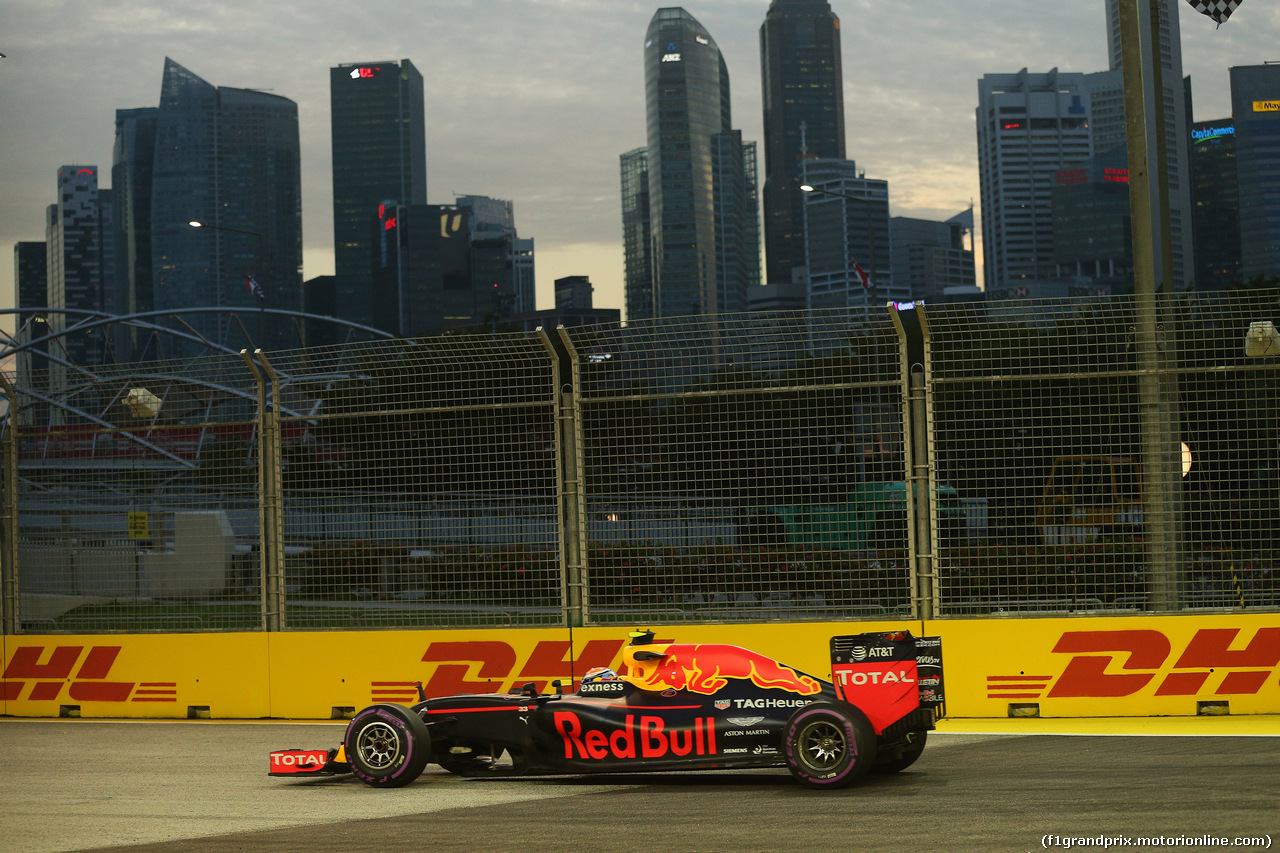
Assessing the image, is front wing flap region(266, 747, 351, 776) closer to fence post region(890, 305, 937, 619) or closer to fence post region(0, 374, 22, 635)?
fence post region(890, 305, 937, 619)

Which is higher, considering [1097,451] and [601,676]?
[1097,451]

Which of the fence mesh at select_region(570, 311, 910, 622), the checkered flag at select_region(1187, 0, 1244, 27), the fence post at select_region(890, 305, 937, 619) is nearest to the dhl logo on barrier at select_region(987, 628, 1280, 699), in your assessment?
the fence post at select_region(890, 305, 937, 619)

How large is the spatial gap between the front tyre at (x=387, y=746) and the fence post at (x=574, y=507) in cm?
297

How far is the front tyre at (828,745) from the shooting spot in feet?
23.8

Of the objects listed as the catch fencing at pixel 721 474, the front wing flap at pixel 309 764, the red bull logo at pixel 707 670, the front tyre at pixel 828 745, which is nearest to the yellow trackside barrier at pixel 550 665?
the catch fencing at pixel 721 474

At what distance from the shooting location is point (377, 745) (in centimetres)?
815

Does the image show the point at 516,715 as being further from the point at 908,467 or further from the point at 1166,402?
the point at 1166,402

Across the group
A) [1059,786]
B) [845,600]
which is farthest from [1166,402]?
[1059,786]

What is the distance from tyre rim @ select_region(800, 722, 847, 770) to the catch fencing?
10.1 ft

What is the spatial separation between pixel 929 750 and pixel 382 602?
199 inches

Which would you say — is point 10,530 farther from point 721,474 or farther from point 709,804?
point 709,804

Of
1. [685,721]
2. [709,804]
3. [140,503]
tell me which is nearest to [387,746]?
[685,721]

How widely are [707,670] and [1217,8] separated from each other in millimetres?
8324

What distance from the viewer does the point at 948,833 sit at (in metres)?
5.95
